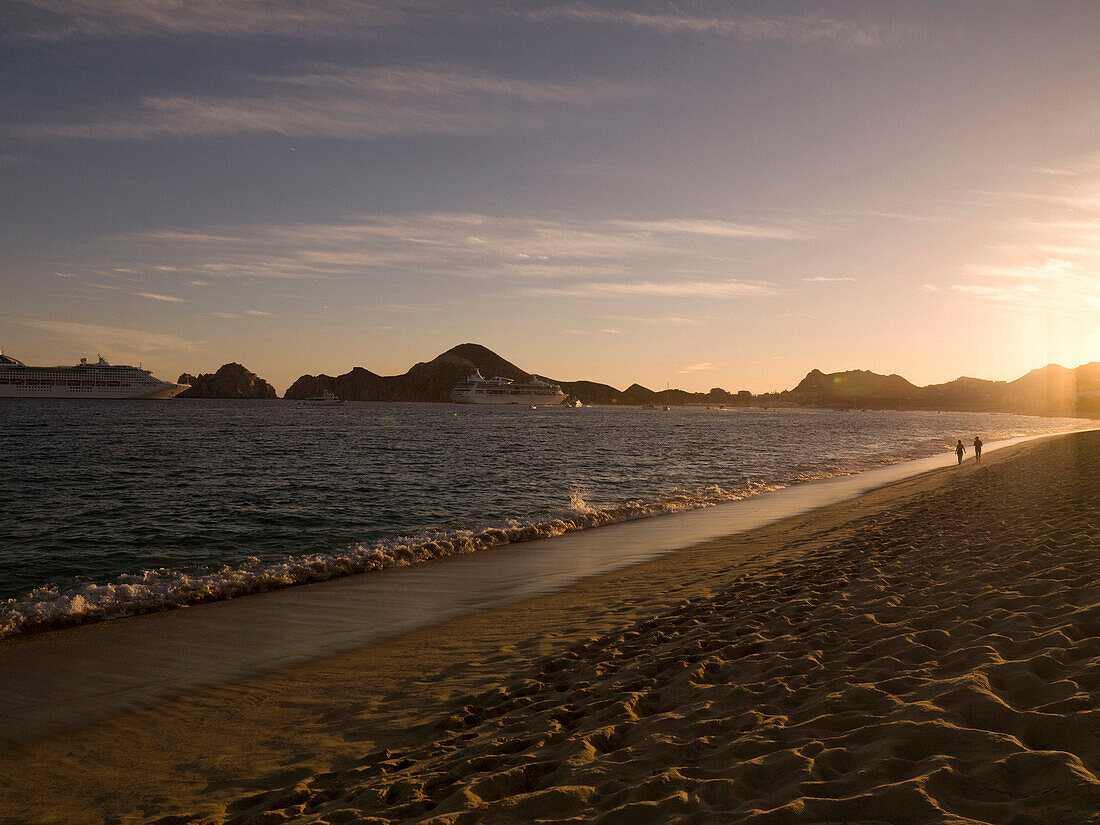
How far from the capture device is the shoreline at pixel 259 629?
7105mm

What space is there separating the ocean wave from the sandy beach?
15.7 feet

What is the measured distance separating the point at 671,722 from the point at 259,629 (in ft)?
23.5

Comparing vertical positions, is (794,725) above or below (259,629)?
above

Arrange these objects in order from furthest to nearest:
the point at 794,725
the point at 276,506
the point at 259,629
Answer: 1. the point at 276,506
2. the point at 259,629
3. the point at 794,725

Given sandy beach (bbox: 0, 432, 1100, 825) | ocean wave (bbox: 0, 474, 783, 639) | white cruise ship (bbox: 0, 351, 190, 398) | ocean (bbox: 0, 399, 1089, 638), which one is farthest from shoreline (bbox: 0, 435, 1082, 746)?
white cruise ship (bbox: 0, 351, 190, 398)

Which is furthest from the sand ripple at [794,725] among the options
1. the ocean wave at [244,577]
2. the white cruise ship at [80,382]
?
the white cruise ship at [80,382]

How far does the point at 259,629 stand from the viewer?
31.7 feet

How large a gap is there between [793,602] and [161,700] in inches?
316

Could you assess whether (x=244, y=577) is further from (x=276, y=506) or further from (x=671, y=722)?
(x=671, y=722)

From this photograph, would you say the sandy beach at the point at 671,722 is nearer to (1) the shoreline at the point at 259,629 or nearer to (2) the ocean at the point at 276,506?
(1) the shoreline at the point at 259,629

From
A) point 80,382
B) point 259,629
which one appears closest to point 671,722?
point 259,629

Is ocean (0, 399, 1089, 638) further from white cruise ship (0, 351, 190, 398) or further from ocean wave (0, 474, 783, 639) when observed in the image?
white cruise ship (0, 351, 190, 398)

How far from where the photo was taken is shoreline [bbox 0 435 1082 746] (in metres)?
7.11

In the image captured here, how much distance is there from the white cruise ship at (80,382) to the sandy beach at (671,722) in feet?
638
